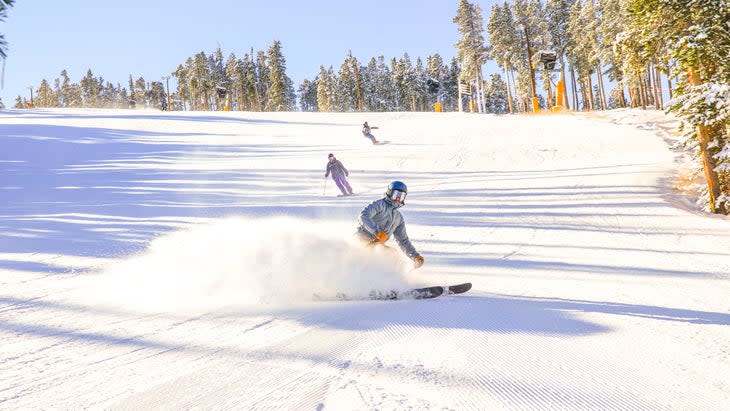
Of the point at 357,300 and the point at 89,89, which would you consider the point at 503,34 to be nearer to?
the point at 357,300

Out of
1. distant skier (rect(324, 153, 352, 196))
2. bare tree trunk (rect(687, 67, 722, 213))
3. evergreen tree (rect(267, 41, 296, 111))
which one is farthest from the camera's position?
evergreen tree (rect(267, 41, 296, 111))

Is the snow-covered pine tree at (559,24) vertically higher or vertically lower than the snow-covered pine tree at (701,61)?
higher

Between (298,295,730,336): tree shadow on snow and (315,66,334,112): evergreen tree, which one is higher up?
(315,66,334,112): evergreen tree

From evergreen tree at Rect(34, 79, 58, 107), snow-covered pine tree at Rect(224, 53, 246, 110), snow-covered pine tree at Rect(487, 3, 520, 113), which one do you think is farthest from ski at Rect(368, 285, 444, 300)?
evergreen tree at Rect(34, 79, 58, 107)

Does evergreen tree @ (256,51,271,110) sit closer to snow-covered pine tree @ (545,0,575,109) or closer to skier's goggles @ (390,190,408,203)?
snow-covered pine tree @ (545,0,575,109)

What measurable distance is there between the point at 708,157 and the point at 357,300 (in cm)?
1182

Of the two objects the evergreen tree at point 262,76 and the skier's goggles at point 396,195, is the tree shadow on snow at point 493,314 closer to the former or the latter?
the skier's goggles at point 396,195

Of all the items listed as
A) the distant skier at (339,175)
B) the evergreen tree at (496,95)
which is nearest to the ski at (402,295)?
the distant skier at (339,175)

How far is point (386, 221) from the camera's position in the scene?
6.51 m

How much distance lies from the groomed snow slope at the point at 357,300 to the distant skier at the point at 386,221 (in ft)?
0.90

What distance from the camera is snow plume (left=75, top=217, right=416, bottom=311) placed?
223 inches

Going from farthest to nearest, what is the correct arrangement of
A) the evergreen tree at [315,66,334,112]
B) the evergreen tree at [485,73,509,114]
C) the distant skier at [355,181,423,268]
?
the evergreen tree at [485,73,509,114] → the evergreen tree at [315,66,334,112] → the distant skier at [355,181,423,268]

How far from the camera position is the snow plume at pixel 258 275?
5.65 meters

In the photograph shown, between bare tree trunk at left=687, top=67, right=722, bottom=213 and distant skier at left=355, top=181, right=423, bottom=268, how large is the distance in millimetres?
10285
